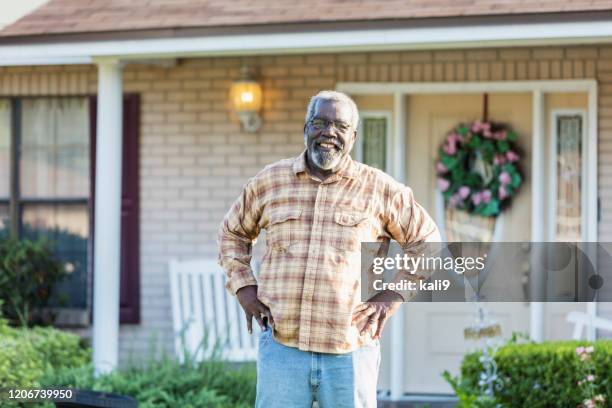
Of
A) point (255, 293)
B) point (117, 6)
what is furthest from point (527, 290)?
point (255, 293)

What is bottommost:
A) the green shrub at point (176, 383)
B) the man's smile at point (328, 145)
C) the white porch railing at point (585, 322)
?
the green shrub at point (176, 383)

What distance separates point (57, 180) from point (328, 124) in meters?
6.00

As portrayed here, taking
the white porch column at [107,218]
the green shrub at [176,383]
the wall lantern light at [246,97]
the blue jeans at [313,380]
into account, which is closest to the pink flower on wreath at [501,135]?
the wall lantern light at [246,97]

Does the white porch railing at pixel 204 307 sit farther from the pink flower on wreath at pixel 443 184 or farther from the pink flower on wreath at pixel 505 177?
the pink flower on wreath at pixel 505 177

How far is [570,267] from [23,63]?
173 inches

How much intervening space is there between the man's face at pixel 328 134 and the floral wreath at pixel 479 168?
4.76 meters

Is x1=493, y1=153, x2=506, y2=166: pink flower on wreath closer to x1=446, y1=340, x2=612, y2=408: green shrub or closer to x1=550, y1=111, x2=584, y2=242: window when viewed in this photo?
x1=550, y1=111, x2=584, y2=242: window

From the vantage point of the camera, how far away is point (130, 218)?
9750 mm

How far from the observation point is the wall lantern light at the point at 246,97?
9.37 meters

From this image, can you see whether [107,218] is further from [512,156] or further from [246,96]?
[512,156]

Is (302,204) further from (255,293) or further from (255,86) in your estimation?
(255,86)

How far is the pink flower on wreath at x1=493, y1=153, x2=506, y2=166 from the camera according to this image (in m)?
9.08

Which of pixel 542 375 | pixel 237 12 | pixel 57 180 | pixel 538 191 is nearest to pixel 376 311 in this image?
pixel 542 375

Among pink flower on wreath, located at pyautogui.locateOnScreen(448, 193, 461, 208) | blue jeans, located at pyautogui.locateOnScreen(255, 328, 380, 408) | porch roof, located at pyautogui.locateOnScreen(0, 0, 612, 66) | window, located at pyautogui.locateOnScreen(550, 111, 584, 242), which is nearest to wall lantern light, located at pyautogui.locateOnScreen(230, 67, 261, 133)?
porch roof, located at pyautogui.locateOnScreen(0, 0, 612, 66)
